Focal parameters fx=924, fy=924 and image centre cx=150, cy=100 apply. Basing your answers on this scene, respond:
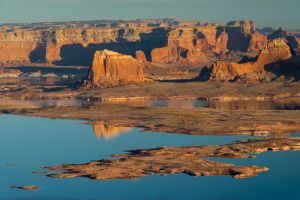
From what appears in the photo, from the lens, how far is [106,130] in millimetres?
78688

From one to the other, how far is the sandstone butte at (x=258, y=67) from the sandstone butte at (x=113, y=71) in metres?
10.7

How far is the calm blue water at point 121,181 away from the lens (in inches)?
2012

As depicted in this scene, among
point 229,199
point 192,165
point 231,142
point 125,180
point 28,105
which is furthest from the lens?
point 28,105

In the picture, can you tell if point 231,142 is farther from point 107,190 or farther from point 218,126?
point 107,190

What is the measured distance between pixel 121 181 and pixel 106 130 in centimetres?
2477

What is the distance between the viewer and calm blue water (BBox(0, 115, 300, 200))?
51094 mm

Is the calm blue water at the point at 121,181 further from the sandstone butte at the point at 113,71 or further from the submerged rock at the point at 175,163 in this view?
the sandstone butte at the point at 113,71

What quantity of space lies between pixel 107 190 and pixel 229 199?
22.9 ft

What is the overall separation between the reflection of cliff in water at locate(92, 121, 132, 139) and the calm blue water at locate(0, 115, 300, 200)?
0.66 metres

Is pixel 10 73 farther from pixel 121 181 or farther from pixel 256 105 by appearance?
pixel 121 181

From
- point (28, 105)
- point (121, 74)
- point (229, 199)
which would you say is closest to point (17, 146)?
point (229, 199)

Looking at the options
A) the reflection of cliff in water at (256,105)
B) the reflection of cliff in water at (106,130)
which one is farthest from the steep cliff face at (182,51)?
the reflection of cliff in water at (106,130)

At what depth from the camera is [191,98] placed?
363 ft

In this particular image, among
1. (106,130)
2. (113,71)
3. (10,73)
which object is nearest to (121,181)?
(106,130)
